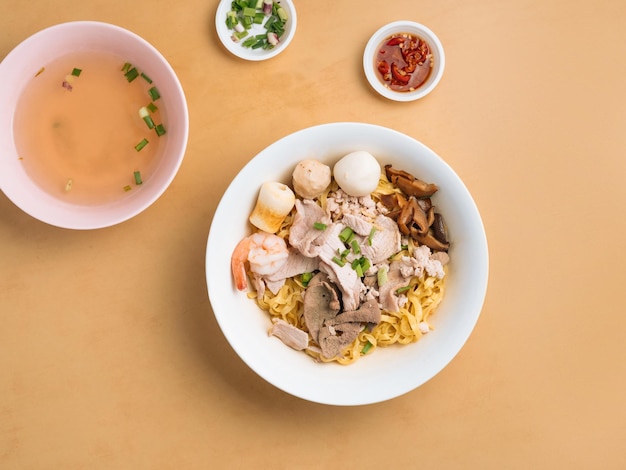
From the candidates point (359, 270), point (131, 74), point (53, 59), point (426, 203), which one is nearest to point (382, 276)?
point (359, 270)

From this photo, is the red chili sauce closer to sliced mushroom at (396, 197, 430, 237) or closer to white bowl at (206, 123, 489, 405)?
white bowl at (206, 123, 489, 405)

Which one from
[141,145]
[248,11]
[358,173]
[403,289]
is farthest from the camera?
[248,11]

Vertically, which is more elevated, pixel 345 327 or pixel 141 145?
pixel 141 145

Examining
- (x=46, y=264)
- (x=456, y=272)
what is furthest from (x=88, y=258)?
(x=456, y=272)

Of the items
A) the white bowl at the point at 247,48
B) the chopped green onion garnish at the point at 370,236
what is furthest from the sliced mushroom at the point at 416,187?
the white bowl at the point at 247,48

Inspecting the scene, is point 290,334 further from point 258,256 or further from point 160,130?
point 160,130
